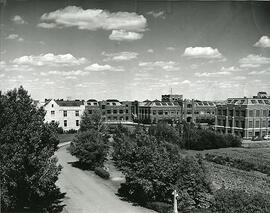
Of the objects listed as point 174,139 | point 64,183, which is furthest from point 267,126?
point 64,183

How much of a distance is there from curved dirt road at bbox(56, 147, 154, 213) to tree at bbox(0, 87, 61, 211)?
5199 millimetres

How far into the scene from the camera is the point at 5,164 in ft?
62.5

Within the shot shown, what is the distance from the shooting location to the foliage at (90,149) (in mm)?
40312

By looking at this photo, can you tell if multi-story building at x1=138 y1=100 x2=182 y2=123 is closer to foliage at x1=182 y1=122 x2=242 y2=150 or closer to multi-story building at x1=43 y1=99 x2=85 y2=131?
multi-story building at x1=43 y1=99 x2=85 y2=131

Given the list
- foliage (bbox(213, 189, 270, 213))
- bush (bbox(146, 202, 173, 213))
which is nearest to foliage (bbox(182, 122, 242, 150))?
bush (bbox(146, 202, 173, 213))

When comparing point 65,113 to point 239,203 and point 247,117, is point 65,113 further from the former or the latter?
point 239,203

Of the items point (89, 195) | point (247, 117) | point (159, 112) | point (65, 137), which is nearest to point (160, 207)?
point (89, 195)

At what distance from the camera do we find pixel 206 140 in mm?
62906

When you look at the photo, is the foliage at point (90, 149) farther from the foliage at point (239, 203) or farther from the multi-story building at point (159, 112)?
the multi-story building at point (159, 112)

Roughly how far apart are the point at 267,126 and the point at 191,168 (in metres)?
55.6

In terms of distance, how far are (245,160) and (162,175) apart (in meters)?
25.4

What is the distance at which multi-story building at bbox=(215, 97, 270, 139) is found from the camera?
232 feet

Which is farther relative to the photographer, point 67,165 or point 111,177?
point 67,165

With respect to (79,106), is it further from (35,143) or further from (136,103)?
(35,143)
